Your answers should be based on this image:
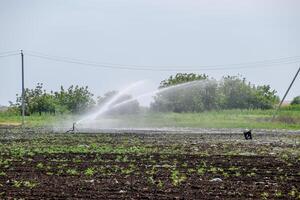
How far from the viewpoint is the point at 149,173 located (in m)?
15.7

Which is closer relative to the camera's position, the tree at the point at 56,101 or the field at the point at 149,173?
the field at the point at 149,173

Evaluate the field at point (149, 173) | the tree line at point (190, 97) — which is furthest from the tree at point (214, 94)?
the field at point (149, 173)

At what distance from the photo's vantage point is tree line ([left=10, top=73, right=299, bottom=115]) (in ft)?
247

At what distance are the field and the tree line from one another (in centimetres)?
5057

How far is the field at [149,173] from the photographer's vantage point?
41.9 feet

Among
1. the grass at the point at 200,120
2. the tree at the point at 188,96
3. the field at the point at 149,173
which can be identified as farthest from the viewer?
the tree at the point at 188,96

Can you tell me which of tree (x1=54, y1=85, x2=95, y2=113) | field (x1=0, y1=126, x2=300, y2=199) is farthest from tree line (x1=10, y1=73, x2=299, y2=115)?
field (x1=0, y1=126, x2=300, y2=199)

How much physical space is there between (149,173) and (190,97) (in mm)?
59812

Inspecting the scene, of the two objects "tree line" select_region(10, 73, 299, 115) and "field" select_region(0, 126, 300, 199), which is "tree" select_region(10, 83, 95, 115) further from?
"field" select_region(0, 126, 300, 199)

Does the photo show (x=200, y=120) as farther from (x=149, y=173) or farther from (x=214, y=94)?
(x=149, y=173)

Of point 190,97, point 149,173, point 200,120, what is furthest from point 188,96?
point 149,173

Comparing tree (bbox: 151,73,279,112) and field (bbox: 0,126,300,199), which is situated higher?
tree (bbox: 151,73,279,112)

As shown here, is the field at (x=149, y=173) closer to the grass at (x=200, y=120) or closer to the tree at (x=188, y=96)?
the grass at (x=200, y=120)

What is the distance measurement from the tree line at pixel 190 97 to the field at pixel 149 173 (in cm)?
5057
